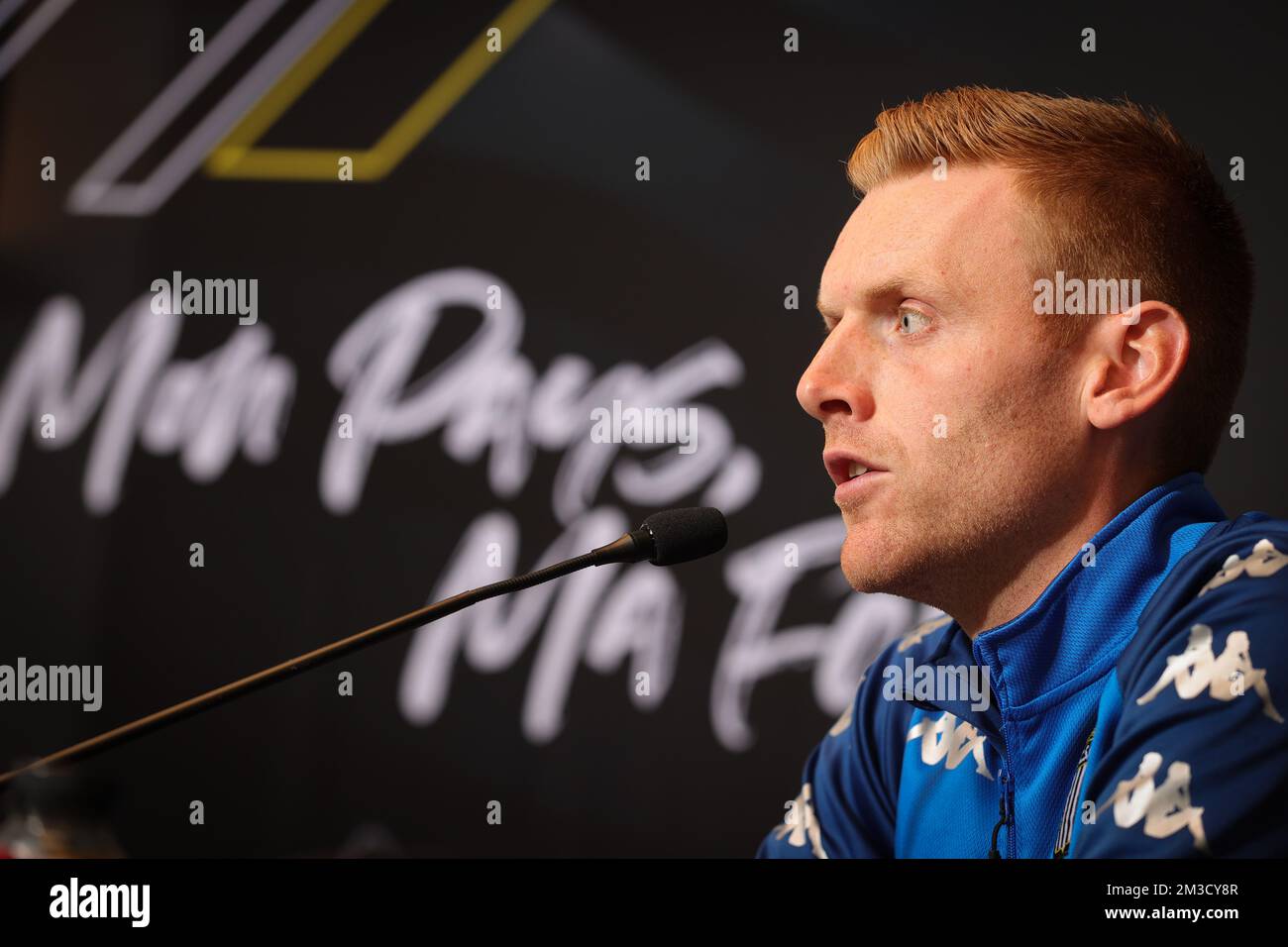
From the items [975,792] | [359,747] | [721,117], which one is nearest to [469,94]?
[721,117]

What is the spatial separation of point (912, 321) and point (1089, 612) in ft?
1.21

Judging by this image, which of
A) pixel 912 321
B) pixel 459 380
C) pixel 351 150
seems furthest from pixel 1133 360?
pixel 351 150

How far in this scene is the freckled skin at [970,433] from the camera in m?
1.18

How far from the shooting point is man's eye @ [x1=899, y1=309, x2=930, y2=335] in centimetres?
122

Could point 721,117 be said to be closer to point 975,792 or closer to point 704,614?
point 704,614

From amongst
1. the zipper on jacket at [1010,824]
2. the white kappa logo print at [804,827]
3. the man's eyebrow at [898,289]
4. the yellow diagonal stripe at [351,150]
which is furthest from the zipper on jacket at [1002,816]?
the yellow diagonal stripe at [351,150]

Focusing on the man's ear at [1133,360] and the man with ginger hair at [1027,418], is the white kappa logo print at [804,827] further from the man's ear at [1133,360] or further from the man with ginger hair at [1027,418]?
the man's ear at [1133,360]

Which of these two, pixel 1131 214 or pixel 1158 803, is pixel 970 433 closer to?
pixel 1131 214

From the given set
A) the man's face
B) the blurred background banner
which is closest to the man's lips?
the man's face

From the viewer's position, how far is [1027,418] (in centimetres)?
119

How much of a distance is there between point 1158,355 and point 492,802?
2.69m

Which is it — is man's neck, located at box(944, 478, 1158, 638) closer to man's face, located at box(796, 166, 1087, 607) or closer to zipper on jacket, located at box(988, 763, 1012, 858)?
man's face, located at box(796, 166, 1087, 607)

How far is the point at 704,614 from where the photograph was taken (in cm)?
337
